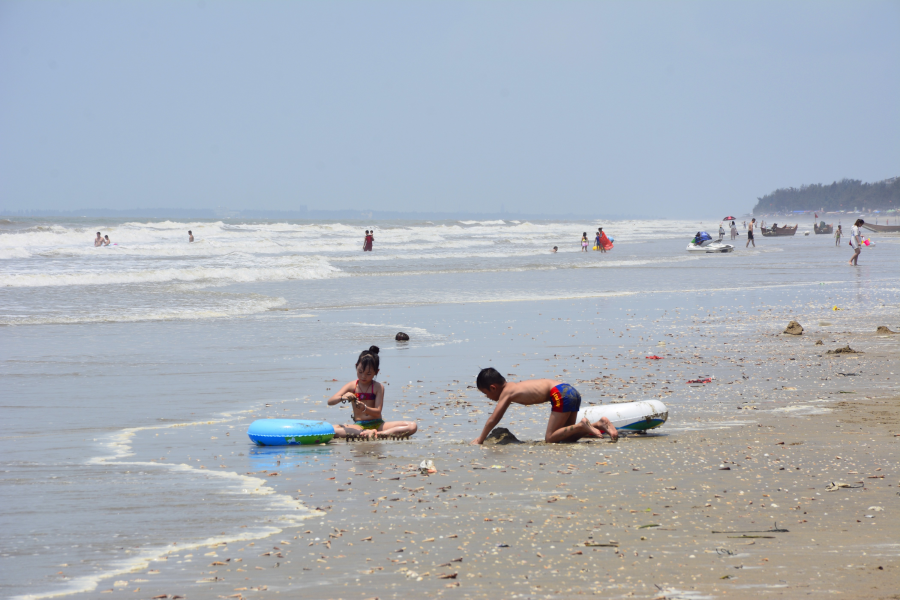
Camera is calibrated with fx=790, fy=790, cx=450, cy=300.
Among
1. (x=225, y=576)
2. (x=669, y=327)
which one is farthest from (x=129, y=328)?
(x=225, y=576)

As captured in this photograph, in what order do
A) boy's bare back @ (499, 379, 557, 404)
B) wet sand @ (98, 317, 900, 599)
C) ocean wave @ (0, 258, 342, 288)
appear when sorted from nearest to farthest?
wet sand @ (98, 317, 900, 599) < boy's bare back @ (499, 379, 557, 404) < ocean wave @ (0, 258, 342, 288)

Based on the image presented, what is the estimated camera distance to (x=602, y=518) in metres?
5.93

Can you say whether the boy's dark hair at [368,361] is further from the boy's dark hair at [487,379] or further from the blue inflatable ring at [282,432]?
the boy's dark hair at [487,379]

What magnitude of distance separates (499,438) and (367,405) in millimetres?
1691

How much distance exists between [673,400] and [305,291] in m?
19.6

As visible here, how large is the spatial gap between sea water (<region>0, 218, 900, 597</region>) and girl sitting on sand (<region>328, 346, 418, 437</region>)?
400 mm

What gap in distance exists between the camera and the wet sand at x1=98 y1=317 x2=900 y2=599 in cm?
473

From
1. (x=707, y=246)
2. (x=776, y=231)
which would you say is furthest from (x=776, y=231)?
(x=707, y=246)

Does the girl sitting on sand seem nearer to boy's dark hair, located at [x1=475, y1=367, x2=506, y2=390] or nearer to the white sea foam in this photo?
boy's dark hair, located at [x1=475, y1=367, x2=506, y2=390]

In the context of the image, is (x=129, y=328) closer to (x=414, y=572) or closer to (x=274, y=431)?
(x=274, y=431)

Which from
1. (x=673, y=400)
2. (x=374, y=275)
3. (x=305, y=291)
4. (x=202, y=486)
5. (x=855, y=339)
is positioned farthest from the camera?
(x=374, y=275)

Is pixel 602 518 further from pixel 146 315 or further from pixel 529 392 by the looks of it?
pixel 146 315

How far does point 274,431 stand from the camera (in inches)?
336

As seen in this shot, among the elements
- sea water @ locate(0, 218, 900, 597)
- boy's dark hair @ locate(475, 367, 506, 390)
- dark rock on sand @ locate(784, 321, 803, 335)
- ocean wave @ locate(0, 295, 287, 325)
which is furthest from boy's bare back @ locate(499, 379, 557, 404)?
ocean wave @ locate(0, 295, 287, 325)
